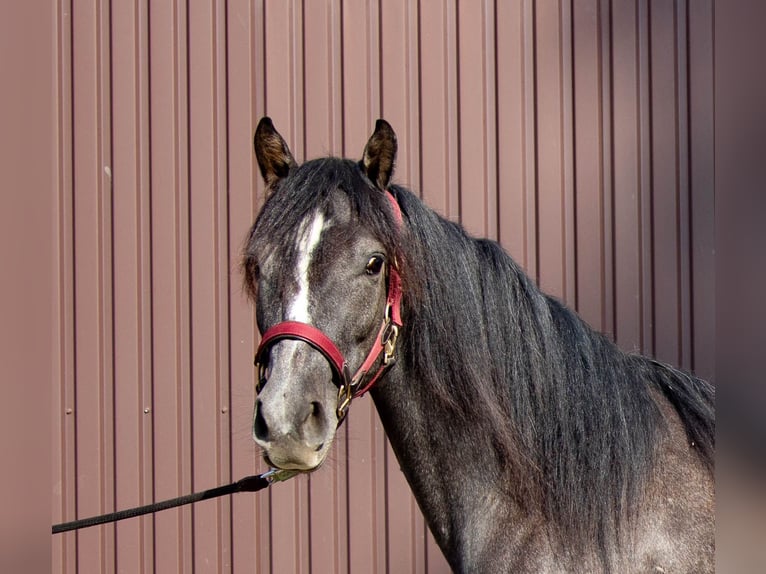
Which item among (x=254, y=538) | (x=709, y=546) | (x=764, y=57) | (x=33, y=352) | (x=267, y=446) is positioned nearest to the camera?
(x=764, y=57)

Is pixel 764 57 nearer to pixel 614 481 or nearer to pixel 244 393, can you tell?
pixel 614 481

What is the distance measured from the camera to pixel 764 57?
2.04 ft

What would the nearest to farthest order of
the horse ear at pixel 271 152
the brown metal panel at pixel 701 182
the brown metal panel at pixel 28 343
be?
the brown metal panel at pixel 28 343
the horse ear at pixel 271 152
the brown metal panel at pixel 701 182

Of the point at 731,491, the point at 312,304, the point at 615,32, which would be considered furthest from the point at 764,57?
the point at 615,32

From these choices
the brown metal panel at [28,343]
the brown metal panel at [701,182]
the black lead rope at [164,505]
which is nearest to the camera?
the brown metal panel at [28,343]

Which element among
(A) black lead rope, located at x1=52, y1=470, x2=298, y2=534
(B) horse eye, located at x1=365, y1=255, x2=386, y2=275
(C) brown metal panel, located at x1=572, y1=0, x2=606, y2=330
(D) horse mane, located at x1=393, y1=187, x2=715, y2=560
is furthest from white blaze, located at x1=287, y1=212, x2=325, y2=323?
(C) brown metal panel, located at x1=572, y1=0, x2=606, y2=330

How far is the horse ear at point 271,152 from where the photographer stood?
7.77 feet

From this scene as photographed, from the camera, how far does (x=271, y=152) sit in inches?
94.1

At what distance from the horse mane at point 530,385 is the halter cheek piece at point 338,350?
0.20 feet

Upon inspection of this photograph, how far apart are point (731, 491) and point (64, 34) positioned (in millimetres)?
4284

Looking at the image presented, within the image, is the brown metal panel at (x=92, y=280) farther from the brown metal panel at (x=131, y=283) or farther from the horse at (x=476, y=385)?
the horse at (x=476, y=385)

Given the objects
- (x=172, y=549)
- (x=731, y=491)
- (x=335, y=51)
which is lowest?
(x=172, y=549)

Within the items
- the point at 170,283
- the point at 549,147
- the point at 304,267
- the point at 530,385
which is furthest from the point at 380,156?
the point at 170,283

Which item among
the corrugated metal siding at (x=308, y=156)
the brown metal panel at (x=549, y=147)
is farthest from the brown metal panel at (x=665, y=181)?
the brown metal panel at (x=549, y=147)
